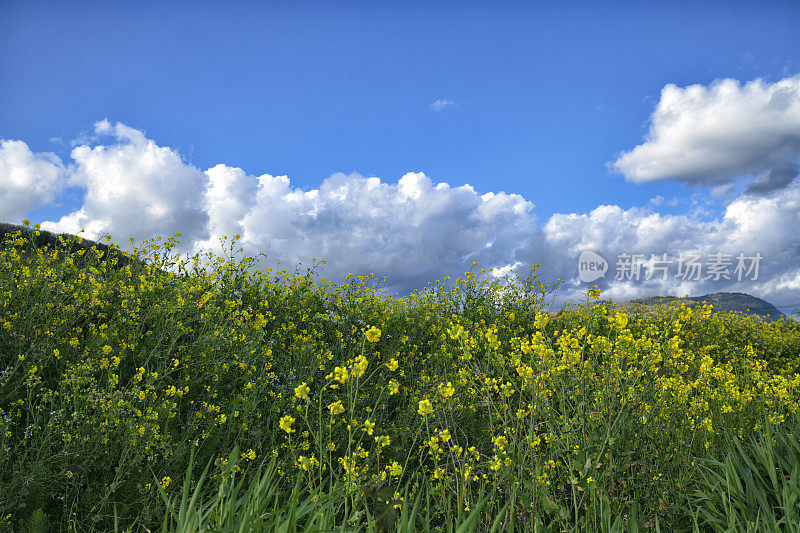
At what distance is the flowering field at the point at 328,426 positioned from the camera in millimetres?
2594

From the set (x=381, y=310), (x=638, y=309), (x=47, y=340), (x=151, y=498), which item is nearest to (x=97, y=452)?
(x=151, y=498)

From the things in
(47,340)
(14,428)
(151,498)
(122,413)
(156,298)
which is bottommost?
Result: (151,498)

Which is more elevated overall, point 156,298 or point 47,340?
point 156,298

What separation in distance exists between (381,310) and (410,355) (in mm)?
1551

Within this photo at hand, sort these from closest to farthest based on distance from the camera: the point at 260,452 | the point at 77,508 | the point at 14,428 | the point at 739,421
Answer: the point at 77,508, the point at 14,428, the point at 260,452, the point at 739,421

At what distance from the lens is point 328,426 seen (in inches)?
96.9

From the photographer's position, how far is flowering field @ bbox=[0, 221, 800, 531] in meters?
2.59

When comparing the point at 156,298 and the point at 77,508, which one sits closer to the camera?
the point at 77,508

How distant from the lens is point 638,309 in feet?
32.1

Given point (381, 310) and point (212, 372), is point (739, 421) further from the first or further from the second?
point (212, 372)

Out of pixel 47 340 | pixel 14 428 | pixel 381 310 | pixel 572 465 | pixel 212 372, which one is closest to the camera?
pixel 572 465

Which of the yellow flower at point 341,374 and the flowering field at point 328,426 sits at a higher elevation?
the yellow flower at point 341,374

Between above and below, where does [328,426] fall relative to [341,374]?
below

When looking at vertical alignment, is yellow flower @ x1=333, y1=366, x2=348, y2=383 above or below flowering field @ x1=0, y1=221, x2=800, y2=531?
above
